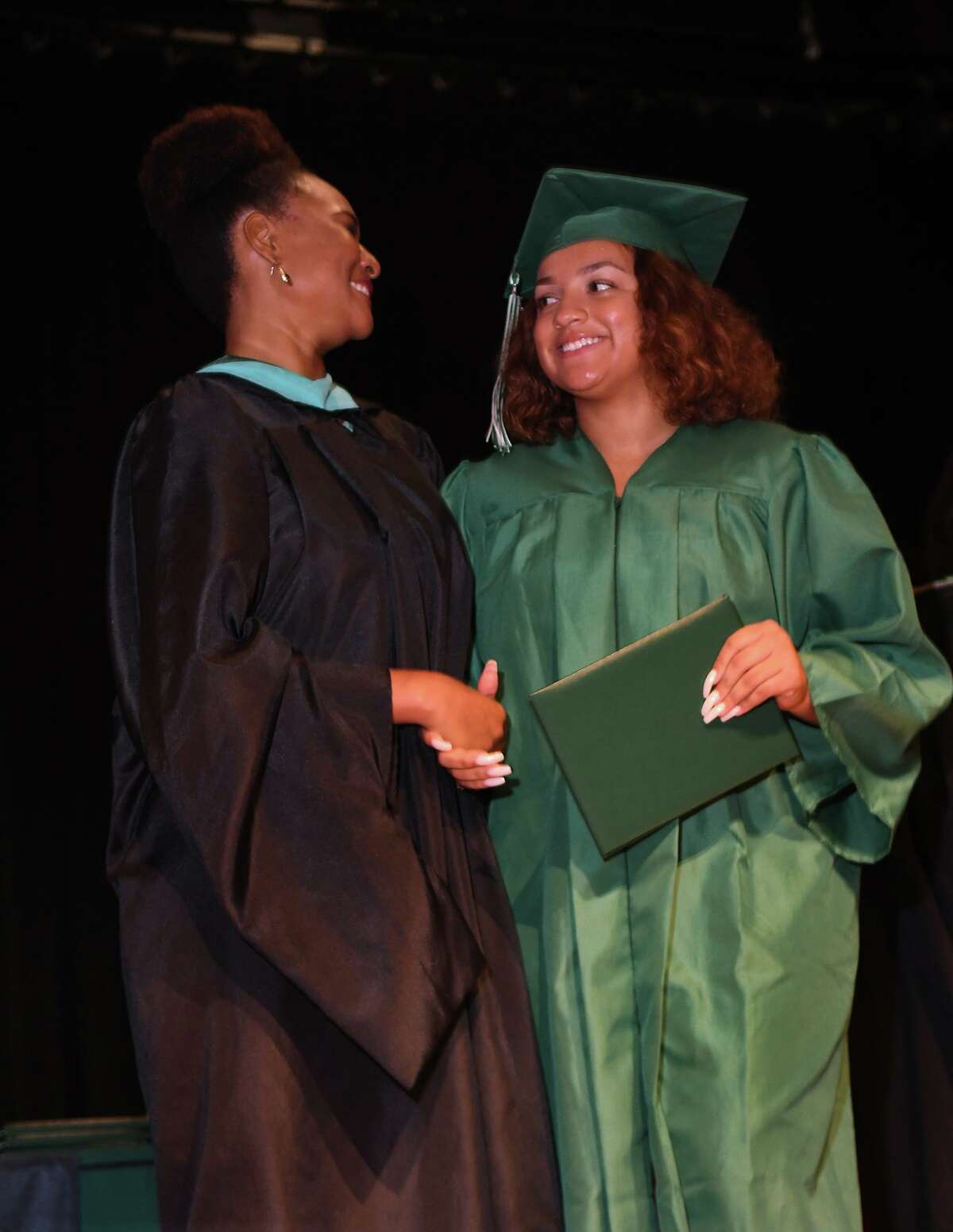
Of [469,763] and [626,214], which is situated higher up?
[626,214]

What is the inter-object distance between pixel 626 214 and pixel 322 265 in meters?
0.47

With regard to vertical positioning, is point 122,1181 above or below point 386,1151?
below

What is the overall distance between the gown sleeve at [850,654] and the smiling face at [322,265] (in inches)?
27.1

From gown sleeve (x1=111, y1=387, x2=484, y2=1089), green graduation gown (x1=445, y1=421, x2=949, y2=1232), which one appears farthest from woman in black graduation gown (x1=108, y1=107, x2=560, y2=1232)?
green graduation gown (x1=445, y1=421, x2=949, y2=1232)

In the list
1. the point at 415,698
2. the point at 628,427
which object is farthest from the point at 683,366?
the point at 415,698

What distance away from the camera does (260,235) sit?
7.45 ft

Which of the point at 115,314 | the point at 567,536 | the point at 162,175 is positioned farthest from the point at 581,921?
the point at 115,314

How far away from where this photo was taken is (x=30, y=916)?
3.14 metres

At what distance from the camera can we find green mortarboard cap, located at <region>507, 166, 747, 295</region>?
2.32 metres

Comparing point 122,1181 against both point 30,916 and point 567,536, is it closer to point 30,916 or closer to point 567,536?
point 30,916

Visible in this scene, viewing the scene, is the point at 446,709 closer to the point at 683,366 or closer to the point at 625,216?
the point at 683,366

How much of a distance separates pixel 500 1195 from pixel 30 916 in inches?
63.0

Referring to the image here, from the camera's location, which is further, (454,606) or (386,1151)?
(454,606)

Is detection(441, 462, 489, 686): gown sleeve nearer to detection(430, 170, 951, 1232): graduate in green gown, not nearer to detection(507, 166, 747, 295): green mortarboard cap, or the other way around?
detection(430, 170, 951, 1232): graduate in green gown
